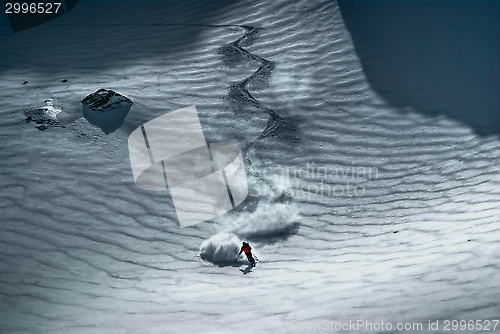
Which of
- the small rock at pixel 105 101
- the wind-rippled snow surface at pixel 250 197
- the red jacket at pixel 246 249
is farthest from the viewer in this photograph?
the small rock at pixel 105 101

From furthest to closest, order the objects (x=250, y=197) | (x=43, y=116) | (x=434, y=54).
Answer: (x=434, y=54) < (x=43, y=116) < (x=250, y=197)

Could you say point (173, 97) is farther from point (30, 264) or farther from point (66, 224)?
point (30, 264)

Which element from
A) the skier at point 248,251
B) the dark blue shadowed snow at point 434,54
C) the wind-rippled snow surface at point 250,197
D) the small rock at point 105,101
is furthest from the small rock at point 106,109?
the dark blue shadowed snow at point 434,54

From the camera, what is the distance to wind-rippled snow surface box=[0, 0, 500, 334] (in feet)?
13.1

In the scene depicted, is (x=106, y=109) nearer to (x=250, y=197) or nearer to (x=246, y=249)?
(x=250, y=197)

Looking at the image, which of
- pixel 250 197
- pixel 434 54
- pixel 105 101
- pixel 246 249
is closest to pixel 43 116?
pixel 105 101

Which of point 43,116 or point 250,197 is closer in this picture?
point 250,197

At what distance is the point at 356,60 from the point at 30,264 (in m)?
7.21

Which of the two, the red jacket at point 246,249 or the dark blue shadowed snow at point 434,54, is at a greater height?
the dark blue shadowed snow at point 434,54

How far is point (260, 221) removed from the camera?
548 centimetres

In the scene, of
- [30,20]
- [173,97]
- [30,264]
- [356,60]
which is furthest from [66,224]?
[30,20]

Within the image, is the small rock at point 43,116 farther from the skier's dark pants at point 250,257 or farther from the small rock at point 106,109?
the skier's dark pants at point 250,257

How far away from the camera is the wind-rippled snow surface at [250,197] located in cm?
400

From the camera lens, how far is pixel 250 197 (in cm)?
582
